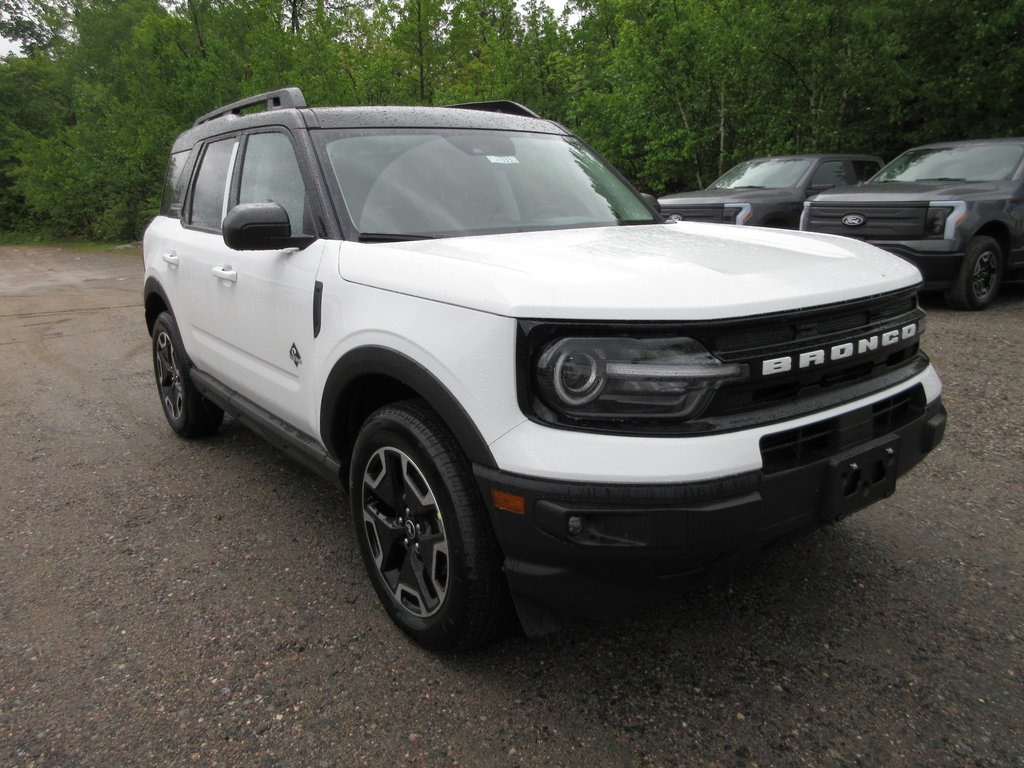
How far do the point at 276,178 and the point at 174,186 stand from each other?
1809 millimetres

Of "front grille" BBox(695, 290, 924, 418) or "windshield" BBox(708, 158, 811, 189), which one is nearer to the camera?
"front grille" BBox(695, 290, 924, 418)

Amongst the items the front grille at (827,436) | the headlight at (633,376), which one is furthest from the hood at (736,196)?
the headlight at (633,376)

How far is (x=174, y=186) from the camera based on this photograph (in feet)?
15.4

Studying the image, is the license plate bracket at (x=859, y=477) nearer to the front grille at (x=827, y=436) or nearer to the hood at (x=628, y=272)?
the front grille at (x=827, y=436)

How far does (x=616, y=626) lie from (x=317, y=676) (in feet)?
3.38

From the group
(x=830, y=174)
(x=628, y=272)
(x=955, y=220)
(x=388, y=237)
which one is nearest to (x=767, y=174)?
(x=830, y=174)

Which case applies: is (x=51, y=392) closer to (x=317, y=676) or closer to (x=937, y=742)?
(x=317, y=676)

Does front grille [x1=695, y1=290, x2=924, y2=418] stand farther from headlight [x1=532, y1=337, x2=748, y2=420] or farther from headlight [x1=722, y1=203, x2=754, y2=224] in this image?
Result: headlight [x1=722, y1=203, x2=754, y2=224]

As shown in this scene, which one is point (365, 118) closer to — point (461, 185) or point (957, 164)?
point (461, 185)

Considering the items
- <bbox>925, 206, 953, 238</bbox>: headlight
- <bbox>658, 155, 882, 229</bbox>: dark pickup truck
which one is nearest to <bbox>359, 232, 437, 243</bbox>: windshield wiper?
<bbox>925, 206, 953, 238</bbox>: headlight

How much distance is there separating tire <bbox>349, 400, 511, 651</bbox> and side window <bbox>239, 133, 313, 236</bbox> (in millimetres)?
999

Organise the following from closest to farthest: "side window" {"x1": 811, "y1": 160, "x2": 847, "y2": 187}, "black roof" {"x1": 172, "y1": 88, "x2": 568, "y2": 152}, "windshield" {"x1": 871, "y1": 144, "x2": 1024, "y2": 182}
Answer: "black roof" {"x1": 172, "y1": 88, "x2": 568, "y2": 152} → "windshield" {"x1": 871, "y1": 144, "x2": 1024, "y2": 182} → "side window" {"x1": 811, "y1": 160, "x2": 847, "y2": 187}

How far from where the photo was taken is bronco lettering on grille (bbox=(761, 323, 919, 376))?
2.02 m

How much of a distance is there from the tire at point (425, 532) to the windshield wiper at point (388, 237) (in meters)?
0.64
